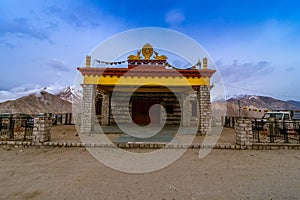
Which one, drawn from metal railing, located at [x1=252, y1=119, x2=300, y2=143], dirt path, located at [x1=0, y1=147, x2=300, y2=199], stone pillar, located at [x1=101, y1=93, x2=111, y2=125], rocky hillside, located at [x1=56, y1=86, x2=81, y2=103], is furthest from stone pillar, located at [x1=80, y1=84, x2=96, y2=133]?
rocky hillside, located at [x1=56, y1=86, x2=81, y2=103]

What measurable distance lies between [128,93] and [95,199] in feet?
39.9

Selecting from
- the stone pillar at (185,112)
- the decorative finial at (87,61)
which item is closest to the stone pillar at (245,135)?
the stone pillar at (185,112)

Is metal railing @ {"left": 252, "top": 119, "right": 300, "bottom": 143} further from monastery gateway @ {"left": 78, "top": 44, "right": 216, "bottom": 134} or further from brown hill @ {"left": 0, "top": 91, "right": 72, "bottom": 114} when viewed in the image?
brown hill @ {"left": 0, "top": 91, "right": 72, "bottom": 114}

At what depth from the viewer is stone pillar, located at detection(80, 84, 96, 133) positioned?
31.8ft

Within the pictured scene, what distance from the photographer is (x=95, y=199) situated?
285cm

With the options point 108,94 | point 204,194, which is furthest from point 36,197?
point 108,94

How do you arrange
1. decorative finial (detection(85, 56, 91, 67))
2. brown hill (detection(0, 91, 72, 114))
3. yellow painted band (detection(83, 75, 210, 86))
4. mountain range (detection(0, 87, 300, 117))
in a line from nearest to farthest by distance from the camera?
yellow painted band (detection(83, 75, 210, 86)) → decorative finial (detection(85, 56, 91, 67)) → brown hill (detection(0, 91, 72, 114)) → mountain range (detection(0, 87, 300, 117))

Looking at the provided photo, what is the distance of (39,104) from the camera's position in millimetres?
35188

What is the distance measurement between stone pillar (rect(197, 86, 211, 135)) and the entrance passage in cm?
553

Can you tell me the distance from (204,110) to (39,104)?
36.9m

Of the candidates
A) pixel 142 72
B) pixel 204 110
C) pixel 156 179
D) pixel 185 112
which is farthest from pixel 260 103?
pixel 156 179

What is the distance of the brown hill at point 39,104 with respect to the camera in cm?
3178

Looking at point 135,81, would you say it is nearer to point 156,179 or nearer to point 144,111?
point 144,111

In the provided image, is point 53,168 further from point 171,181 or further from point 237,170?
point 237,170
